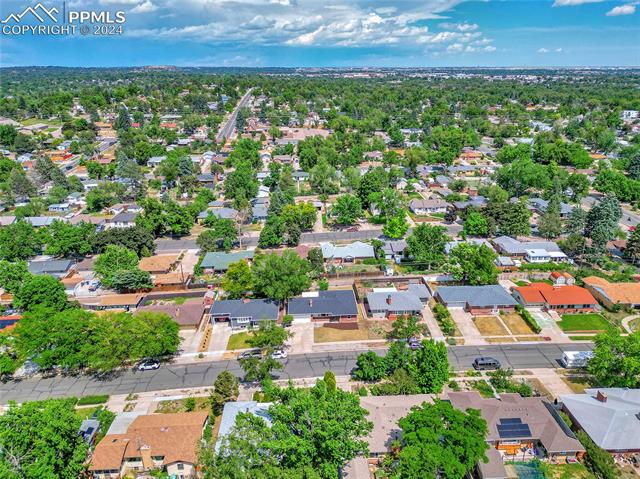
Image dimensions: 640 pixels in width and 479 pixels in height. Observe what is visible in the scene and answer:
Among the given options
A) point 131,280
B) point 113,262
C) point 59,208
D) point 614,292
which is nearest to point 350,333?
point 131,280

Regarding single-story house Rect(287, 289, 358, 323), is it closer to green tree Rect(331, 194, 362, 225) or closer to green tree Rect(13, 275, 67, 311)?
green tree Rect(331, 194, 362, 225)

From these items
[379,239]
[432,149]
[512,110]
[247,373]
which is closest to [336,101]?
[512,110]

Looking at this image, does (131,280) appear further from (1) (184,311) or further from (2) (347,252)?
(2) (347,252)

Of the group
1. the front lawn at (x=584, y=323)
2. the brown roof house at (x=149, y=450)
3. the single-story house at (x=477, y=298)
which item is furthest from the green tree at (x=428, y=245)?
the brown roof house at (x=149, y=450)

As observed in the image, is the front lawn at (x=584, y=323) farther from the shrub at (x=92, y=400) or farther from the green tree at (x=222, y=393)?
the shrub at (x=92, y=400)

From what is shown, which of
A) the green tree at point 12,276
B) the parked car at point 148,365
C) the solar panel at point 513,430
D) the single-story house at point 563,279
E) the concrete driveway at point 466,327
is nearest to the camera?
the solar panel at point 513,430

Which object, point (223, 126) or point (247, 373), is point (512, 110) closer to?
point (223, 126)

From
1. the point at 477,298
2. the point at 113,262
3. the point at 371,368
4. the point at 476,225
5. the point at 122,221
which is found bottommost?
the point at 122,221

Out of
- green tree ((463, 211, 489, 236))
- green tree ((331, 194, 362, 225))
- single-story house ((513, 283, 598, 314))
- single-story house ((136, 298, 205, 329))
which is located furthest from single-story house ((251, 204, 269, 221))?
single-story house ((513, 283, 598, 314))
